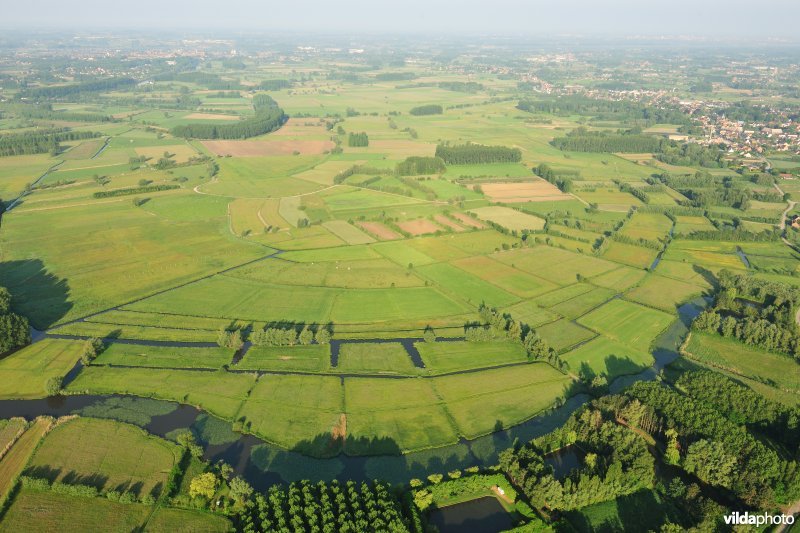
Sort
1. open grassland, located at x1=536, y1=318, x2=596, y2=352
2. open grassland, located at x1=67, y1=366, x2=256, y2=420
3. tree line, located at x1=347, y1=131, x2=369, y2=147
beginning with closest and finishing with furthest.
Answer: open grassland, located at x1=67, y1=366, x2=256, y2=420
open grassland, located at x1=536, y1=318, x2=596, y2=352
tree line, located at x1=347, y1=131, x2=369, y2=147

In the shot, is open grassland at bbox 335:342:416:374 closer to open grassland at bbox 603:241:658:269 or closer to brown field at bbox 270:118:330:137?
open grassland at bbox 603:241:658:269

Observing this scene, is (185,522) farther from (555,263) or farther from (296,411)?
(555,263)

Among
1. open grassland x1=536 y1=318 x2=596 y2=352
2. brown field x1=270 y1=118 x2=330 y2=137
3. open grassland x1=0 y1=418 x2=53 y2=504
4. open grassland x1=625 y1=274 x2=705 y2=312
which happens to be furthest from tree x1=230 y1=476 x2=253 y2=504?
brown field x1=270 y1=118 x2=330 y2=137

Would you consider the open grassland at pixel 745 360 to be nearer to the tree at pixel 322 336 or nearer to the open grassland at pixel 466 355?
the open grassland at pixel 466 355

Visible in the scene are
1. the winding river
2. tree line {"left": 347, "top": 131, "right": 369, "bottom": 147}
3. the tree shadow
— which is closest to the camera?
the winding river

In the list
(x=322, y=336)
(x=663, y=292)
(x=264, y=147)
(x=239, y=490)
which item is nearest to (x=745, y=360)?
(x=663, y=292)

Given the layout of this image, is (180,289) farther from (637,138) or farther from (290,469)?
(637,138)
